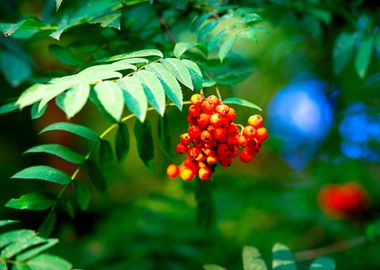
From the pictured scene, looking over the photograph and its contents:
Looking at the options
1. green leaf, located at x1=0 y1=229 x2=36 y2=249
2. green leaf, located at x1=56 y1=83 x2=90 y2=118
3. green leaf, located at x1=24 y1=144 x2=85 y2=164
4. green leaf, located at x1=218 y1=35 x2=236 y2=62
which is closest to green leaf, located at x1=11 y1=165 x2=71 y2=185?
green leaf, located at x1=24 y1=144 x2=85 y2=164

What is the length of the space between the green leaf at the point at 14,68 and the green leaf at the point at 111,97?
1277 mm

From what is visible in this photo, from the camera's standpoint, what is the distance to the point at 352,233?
355cm

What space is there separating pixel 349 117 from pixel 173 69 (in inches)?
90.1

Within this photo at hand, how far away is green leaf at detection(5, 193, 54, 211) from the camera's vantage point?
1.57 m

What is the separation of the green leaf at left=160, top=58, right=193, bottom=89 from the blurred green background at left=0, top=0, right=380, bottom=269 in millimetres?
287

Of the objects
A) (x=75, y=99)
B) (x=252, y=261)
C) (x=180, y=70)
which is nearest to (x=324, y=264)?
(x=252, y=261)

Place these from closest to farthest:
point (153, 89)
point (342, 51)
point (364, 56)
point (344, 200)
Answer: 1. point (153, 89)
2. point (364, 56)
3. point (342, 51)
4. point (344, 200)

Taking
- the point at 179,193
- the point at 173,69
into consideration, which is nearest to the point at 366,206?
the point at 179,193

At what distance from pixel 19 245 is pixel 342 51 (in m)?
1.71

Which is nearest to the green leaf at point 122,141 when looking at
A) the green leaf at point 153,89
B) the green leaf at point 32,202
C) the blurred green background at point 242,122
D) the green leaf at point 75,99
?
the blurred green background at point 242,122

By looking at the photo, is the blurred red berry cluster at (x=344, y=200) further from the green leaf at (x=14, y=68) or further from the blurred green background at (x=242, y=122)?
the green leaf at (x=14, y=68)

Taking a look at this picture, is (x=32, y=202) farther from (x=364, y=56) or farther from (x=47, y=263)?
(x=364, y=56)

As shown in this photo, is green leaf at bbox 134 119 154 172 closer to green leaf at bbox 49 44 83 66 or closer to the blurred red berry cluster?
green leaf at bbox 49 44 83 66

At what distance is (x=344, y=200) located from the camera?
3906mm
